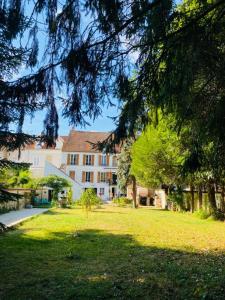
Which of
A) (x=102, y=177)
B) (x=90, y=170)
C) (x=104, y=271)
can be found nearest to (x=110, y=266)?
(x=104, y=271)

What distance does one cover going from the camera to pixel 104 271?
725 centimetres

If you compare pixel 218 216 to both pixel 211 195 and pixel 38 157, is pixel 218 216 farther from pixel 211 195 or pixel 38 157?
pixel 38 157

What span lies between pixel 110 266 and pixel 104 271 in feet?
1.57

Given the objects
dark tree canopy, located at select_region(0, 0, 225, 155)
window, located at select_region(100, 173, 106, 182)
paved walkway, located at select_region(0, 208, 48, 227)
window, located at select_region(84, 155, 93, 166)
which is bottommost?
paved walkway, located at select_region(0, 208, 48, 227)

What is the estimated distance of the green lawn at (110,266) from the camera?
19.3 feet

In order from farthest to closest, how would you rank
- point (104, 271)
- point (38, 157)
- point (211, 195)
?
point (38, 157), point (211, 195), point (104, 271)

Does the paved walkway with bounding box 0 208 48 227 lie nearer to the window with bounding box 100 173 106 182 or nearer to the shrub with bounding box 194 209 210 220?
the shrub with bounding box 194 209 210 220

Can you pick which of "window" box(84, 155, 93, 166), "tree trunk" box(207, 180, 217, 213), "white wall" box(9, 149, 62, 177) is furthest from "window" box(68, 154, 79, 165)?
"tree trunk" box(207, 180, 217, 213)

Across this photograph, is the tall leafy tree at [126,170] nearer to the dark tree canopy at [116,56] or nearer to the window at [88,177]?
the window at [88,177]

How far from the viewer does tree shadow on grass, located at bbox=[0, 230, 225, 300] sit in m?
5.83

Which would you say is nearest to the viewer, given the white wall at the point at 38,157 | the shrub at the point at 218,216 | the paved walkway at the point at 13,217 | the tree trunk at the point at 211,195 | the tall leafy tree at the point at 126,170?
the paved walkway at the point at 13,217

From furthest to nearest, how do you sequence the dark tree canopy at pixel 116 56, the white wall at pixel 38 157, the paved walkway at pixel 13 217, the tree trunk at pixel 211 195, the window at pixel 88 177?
1. the window at pixel 88 177
2. the white wall at pixel 38 157
3. the tree trunk at pixel 211 195
4. the paved walkway at pixel 13 217
5. the dark tree canopy at pixel 116 56

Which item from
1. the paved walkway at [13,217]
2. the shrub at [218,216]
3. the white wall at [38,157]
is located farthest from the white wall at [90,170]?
the shrub at [218,216]

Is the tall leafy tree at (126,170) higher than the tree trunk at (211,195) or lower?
→ higher
